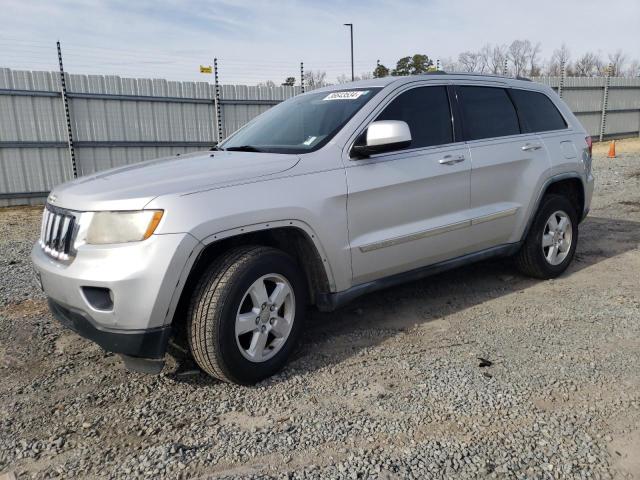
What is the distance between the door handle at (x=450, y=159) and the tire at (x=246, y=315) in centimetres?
142

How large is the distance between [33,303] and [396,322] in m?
3.02

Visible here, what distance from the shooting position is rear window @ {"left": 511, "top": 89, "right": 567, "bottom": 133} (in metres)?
4.71

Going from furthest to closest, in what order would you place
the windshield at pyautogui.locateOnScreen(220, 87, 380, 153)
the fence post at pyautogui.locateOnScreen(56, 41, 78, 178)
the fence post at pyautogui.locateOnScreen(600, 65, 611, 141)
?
1. the fence post at pyautogui.locateOnScreen(600, 65, 611, 141)
2. the fence post at pyautogui.locateOnScreen(56, 41, 78, 178)
3. the windshield at pyautogui.locateOnScreen(220, 87, 380, 153)

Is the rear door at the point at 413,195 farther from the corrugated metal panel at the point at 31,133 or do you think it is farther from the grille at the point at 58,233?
the corrugated metal panel at the point at 31,133

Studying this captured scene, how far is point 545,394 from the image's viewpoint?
113 inches

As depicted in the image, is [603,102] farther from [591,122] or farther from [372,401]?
[372,401]

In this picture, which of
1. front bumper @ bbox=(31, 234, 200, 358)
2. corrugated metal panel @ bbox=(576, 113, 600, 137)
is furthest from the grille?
corrugated metal panel @ bbox=(576, 113, 600, 137)

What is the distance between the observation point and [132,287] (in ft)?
8.58

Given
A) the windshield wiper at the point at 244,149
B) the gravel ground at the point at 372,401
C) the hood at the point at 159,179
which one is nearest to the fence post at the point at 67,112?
the gravel ground at the point at 372,401

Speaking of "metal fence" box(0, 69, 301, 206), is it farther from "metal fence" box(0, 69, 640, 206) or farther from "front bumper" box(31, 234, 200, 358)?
"front bumper" box(31, 234, 200, 358)

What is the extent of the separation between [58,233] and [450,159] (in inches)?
105

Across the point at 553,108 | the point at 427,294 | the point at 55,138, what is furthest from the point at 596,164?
the point at 55,138

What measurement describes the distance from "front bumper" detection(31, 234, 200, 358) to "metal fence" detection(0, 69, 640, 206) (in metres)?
8.71

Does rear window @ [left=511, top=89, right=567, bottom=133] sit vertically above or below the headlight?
above
